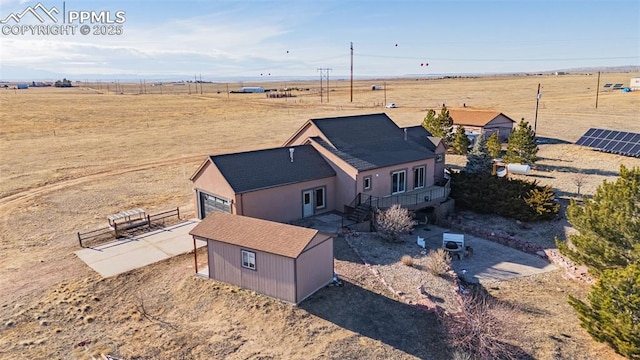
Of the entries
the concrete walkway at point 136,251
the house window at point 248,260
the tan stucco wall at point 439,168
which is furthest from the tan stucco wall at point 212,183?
the tan stucco wall at point 439,168

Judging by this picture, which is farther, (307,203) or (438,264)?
(307,203)

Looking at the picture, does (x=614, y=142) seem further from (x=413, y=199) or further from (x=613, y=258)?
(x=613, y=258)

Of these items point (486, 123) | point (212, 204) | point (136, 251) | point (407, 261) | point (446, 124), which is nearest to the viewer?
point (407, 261)

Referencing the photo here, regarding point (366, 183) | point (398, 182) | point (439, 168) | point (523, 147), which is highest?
point (523, 147)

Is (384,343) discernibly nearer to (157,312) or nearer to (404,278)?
(404,278)

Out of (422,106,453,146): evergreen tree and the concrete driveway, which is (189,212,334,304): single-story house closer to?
the concrete driveway

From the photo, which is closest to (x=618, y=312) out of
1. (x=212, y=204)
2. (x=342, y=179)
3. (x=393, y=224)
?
(x=393, y=224)

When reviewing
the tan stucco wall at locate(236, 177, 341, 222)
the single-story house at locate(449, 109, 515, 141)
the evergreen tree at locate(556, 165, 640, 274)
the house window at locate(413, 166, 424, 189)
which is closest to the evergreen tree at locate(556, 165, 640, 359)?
the evergreen tree at locate(556, 165, 640, 274)

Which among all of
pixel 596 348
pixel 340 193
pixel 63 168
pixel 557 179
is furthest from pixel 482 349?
pixel 63 168
